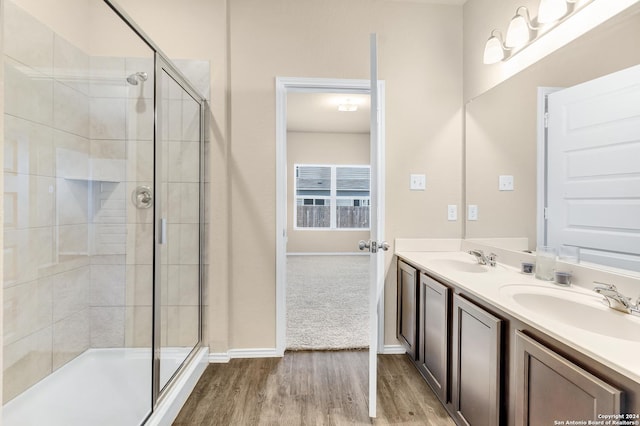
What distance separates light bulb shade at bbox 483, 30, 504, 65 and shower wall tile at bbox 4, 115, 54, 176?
2.62 meters

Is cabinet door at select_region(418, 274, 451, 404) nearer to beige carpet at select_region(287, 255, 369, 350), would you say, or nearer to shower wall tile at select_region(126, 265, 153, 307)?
beige carpet at select_region(287, 255, 369, 350)

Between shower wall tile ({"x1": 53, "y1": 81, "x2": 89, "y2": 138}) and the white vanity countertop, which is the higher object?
shower wall tile ({"x1": 53, "y1": 81, "x2": 89, "y2": 138})

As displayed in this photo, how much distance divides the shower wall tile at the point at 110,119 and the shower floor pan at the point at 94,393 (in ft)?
4.22

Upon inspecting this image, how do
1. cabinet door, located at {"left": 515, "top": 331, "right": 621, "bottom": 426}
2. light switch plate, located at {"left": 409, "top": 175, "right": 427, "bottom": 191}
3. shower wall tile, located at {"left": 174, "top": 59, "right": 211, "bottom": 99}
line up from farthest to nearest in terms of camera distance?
light switch plate, located at {"left": 409, "top": 175, "right": 427, "bottom": 191}, shower wall tile, located at {"left": 174, "top": 59, "right": 211, "bottom": 99}, cabinet door, located at {"left": 515, "top": 331, "right": 621, "bottom": 426}

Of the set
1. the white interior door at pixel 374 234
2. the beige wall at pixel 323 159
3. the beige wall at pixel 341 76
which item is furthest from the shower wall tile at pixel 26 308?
the beige wall at pixel 323 159

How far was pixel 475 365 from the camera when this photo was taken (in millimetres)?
1341

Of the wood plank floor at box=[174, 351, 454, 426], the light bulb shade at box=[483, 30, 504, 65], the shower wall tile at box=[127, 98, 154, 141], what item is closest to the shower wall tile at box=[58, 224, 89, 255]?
the shower wall tile at box=[127, 98, 154, 141]

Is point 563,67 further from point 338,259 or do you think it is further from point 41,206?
point 338,259

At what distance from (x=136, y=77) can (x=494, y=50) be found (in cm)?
225

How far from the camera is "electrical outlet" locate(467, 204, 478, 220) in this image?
7.45 ft

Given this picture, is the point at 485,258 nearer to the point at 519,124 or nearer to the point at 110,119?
the point at 519,124

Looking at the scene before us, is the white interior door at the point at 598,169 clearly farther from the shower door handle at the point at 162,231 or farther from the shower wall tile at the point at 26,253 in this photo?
the shower wall tile at the point at 26,253

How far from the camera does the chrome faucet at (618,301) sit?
1082 mm

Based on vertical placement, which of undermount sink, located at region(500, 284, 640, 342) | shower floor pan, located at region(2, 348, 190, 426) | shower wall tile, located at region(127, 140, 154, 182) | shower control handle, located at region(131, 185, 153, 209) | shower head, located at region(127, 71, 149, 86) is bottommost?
shower floor pan, located at region(2, 348, 190, 426)
